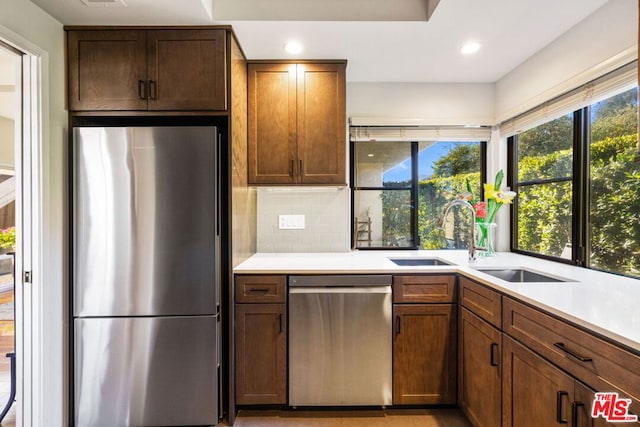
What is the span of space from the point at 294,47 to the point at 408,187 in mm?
1452

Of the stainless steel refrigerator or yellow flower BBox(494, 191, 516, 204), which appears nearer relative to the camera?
the stainless steel refrigerator

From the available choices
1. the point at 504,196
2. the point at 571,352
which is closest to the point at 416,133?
the point at 504,196

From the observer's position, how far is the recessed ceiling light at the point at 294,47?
6.63 feet

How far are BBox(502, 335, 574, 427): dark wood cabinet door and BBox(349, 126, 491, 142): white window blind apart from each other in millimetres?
1721

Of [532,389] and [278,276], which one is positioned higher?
[278,276]

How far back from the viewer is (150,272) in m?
1.74

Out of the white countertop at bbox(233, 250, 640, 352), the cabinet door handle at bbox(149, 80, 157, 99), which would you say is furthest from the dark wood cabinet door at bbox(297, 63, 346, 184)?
the cabinet door handle at bbox(149, 80, 157, 99)

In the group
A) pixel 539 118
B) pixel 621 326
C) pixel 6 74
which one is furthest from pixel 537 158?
pixel 6 74

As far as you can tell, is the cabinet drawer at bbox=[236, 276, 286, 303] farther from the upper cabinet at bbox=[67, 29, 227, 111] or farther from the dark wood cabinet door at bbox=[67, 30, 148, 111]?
the dark wood cabinet door at bbox=[67, 30, 148, 111]

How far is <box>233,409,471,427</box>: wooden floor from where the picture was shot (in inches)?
72.9

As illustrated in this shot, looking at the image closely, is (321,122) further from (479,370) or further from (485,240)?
(479,370)

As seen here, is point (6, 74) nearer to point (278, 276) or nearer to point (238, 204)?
point (238, 204)

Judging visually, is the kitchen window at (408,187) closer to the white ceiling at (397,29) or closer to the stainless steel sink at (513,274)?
the white ceiling at (397,29)

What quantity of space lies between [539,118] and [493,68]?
547 mm
